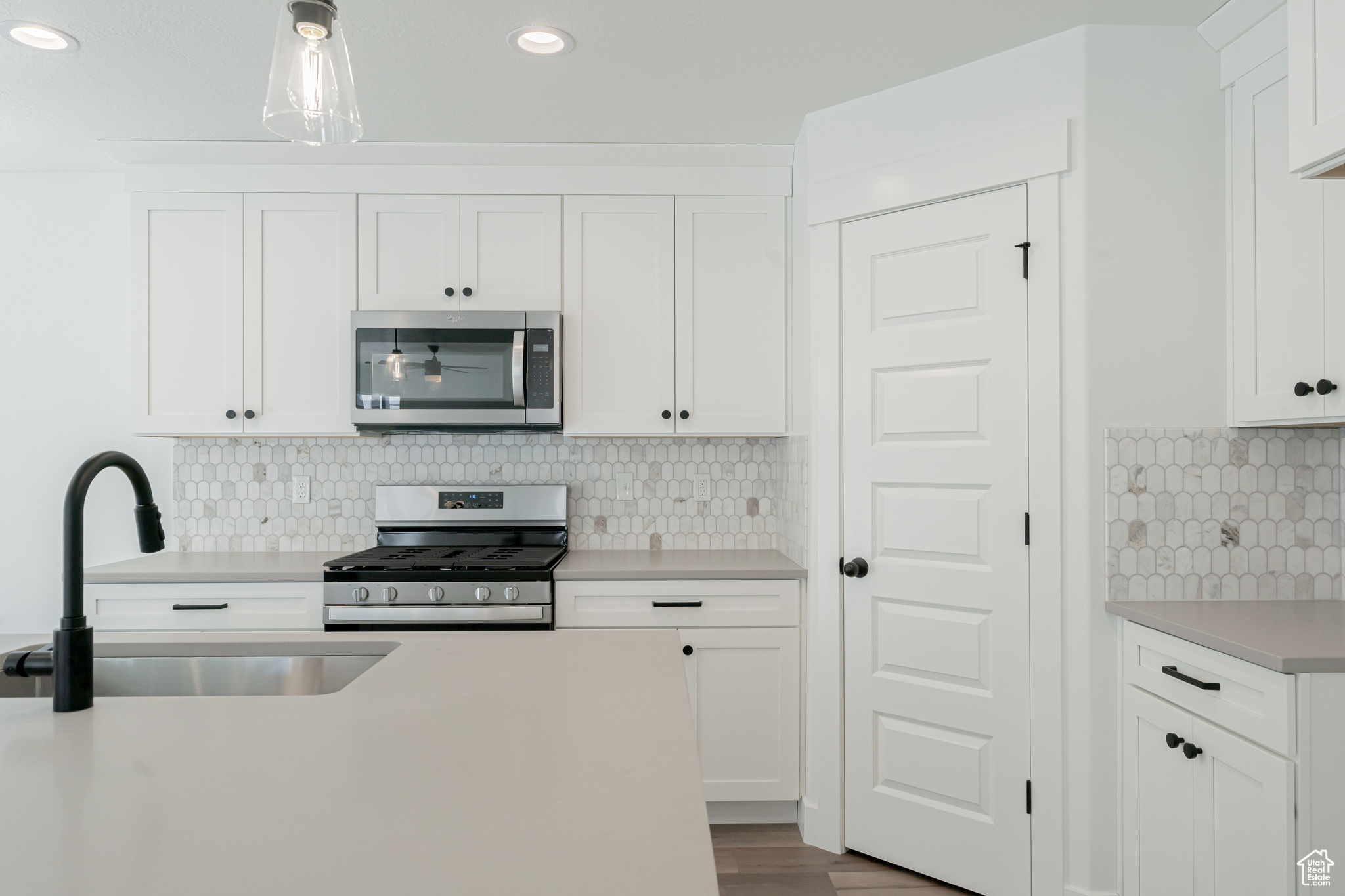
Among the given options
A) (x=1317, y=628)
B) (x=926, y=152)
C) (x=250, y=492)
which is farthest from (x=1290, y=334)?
(x=250, y=492)

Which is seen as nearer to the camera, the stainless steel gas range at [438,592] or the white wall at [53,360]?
the stainless steel gas range at [438,592]

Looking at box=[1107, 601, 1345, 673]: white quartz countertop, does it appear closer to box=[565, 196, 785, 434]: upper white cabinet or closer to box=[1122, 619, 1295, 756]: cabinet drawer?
box=[1122, 619, 1295, 756]: cabinet drawer

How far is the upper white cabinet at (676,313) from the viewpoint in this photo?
9.63ft

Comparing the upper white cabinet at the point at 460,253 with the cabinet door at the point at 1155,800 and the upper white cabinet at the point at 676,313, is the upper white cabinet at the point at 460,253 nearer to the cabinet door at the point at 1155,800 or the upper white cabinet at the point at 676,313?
the upper white cabinet at the point at 676,313

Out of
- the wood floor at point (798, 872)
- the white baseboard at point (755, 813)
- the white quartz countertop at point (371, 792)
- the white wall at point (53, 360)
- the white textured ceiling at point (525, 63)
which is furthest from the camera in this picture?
the white wall at point (53, 360)

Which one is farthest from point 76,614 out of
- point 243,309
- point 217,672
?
point 243,309

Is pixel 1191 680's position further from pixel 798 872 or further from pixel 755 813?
pixel 755 813

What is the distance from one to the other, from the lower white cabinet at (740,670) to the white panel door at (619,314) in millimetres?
682

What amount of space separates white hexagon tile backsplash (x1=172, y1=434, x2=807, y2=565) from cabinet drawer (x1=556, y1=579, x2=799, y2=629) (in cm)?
49

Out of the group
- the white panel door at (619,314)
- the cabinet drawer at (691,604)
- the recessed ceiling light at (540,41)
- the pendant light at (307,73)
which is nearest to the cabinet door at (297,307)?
the white panel door at (619,314)

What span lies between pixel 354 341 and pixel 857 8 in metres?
1.98

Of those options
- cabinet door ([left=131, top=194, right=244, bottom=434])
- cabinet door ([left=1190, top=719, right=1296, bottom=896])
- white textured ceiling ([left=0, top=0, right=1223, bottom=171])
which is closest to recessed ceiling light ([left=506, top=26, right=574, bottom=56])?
white textured ceiling ([left=0, top=0, right=1223, bottom=171])

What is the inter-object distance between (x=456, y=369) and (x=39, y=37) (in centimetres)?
145

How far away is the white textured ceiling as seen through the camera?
200 centimetres
